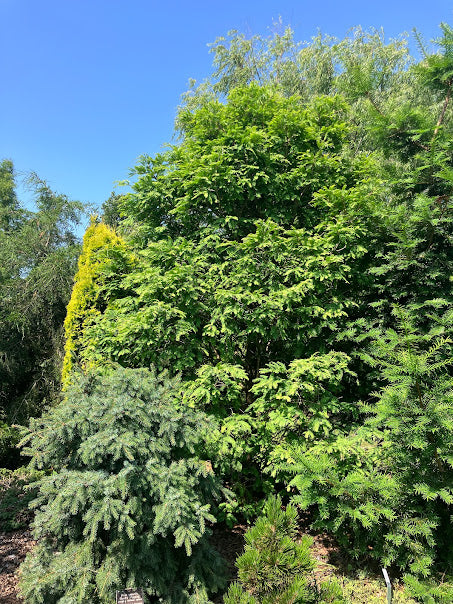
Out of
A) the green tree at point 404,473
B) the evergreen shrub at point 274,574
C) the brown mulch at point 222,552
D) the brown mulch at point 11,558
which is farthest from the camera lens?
the brown mulch at point 222,552

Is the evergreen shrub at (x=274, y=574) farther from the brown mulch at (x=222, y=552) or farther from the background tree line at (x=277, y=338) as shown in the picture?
the brown mulch at (x=222, y=552)

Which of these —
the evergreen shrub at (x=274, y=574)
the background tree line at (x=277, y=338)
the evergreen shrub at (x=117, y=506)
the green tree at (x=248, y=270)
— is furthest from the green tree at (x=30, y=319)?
the evergreen shrub at (x=274, y=574)

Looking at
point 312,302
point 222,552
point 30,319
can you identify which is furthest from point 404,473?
point 30,319

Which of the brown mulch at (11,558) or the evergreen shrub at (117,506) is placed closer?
the evergreen shrub at (117,506)

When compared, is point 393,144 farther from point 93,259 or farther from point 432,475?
point 93,259

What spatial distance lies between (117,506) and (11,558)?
2551 millimetres

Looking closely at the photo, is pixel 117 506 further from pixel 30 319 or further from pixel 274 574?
pixel 30 319

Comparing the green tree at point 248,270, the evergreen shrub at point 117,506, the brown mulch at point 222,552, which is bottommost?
the brown mulch at point 222,552

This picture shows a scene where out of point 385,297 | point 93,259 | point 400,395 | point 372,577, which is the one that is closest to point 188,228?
point 93,259

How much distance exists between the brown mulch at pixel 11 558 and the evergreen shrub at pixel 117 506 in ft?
2.80

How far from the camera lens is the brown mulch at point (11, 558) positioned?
3278 millimetres

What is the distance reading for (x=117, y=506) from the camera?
2443 millimetres

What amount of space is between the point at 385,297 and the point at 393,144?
1.74 metres

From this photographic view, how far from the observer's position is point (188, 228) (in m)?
4.90
